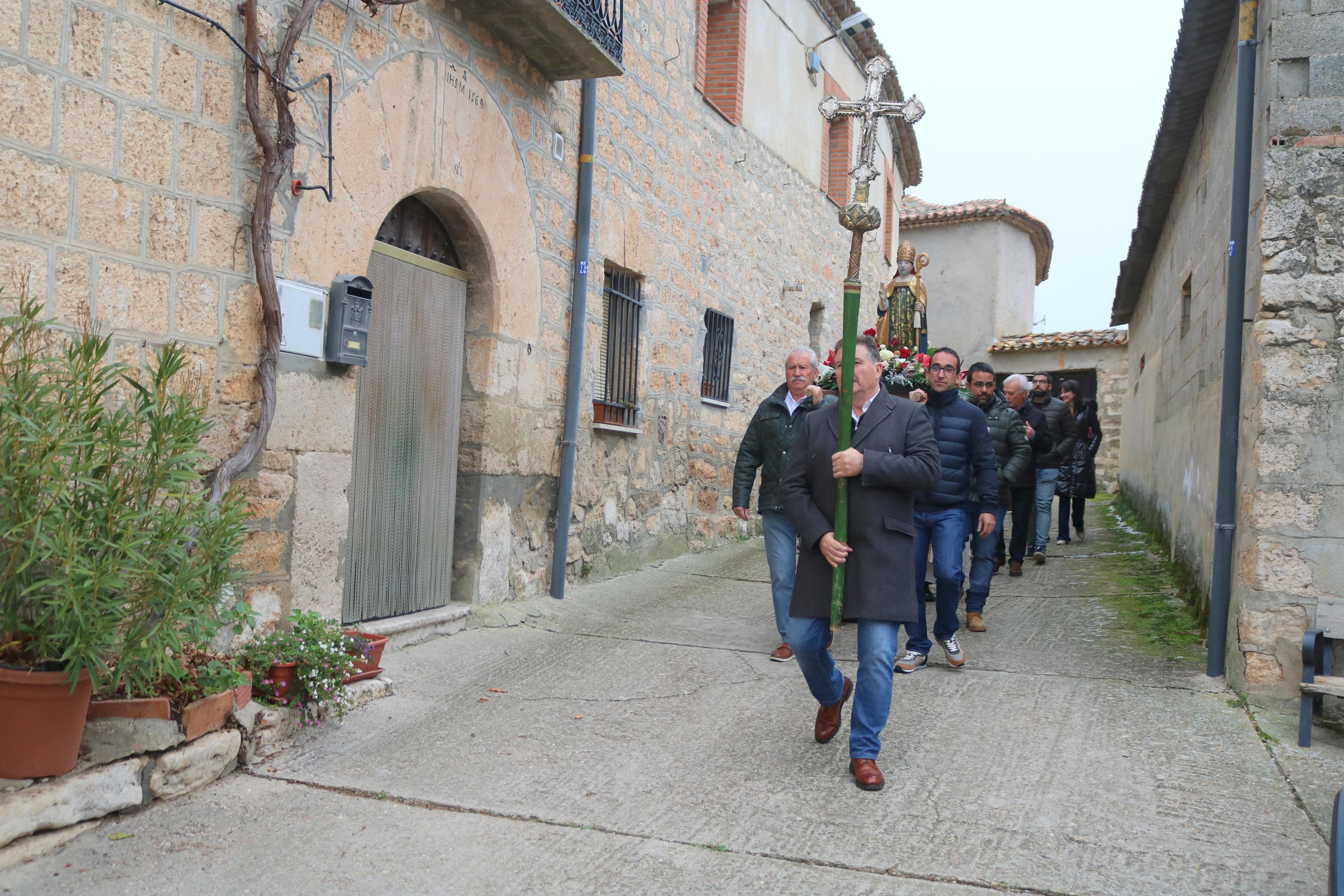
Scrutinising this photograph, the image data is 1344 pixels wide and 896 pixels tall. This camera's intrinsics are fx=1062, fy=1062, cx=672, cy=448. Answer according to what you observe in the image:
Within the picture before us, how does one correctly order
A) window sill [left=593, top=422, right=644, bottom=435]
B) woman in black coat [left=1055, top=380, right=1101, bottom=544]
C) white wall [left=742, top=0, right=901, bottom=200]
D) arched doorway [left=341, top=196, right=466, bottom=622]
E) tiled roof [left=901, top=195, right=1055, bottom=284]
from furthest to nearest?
tiled roof [left=901, top=195, right=1055, bottom=284] < white wall [left=742, top=0, right=901, bottom=200] < woman in black coat [left=1055, top=380, right=1101, bottom=544] < window sill [left=593, top=422, right=644, bottom=435] < arched doorway [left=341, top=196, right=466, bottom=622]

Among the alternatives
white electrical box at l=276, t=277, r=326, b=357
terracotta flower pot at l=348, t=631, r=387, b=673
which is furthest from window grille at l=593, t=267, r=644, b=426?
terracotta flower pot at l=348, t=631, r=387, b=673

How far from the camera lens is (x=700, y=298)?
9594 mm

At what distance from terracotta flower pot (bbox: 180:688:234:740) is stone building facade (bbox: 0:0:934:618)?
0.95 metres

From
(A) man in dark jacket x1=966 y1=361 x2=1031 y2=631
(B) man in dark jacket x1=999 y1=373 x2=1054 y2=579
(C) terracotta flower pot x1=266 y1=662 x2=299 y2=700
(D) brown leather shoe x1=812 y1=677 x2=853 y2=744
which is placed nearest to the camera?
(C) terracotta flower pot x1=266 y1=662 x2=299 y2=700

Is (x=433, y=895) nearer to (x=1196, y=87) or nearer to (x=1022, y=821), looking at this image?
(x=1022, y=821)

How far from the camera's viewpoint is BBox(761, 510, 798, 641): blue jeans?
229 inches

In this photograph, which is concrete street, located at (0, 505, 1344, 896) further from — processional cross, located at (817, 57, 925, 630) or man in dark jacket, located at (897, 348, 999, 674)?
processional cross, located at (817, 57, 925, 630)

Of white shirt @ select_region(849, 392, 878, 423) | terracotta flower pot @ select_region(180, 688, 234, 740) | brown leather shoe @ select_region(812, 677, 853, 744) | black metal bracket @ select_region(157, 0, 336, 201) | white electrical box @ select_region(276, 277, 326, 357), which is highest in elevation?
black metal bracket @ select_region(157, 0, 336, 201)

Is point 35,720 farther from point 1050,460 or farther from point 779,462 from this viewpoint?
point 1050,460

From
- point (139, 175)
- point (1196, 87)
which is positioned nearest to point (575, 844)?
point (139, 175)

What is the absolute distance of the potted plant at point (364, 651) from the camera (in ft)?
14.5

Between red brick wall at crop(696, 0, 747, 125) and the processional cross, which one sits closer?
the processional cross

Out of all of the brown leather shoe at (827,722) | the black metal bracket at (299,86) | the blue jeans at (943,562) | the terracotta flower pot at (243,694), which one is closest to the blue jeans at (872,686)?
the brown leather shoe at (827,722)

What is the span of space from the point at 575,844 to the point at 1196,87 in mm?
6805
